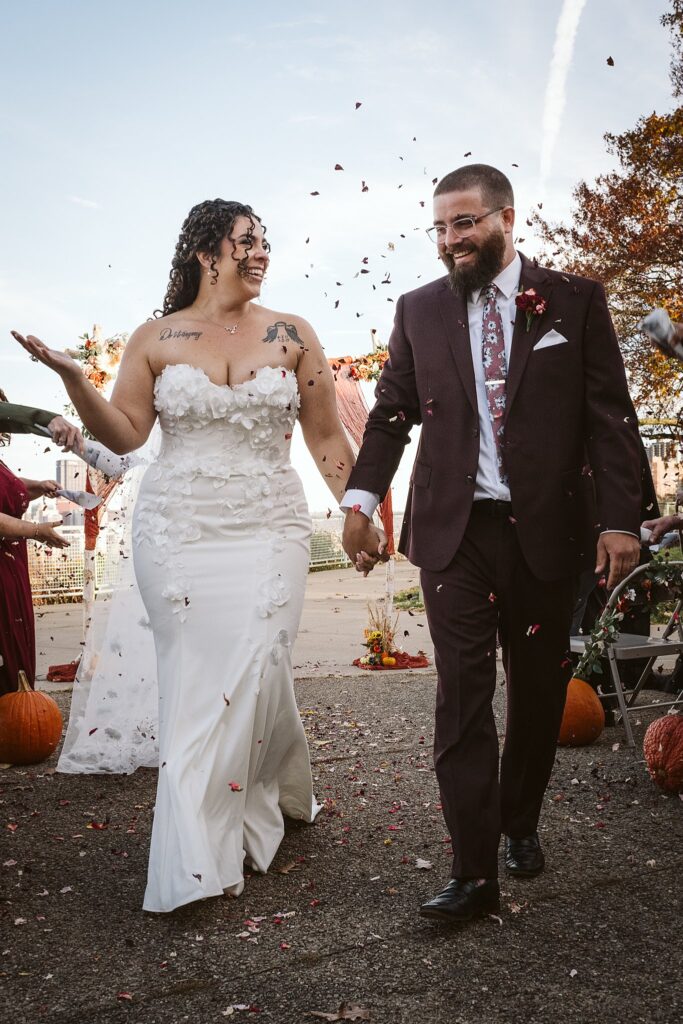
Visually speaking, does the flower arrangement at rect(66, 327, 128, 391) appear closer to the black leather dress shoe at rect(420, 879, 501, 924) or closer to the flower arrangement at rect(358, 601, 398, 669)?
the flower arrangement at rect(358, 601, 398, 669)

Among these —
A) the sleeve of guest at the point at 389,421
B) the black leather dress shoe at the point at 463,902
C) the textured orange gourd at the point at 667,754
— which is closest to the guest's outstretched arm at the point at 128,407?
the sleeve of guest at the point at 389,421

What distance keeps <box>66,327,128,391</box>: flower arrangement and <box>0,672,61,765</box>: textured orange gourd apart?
12.7 ft

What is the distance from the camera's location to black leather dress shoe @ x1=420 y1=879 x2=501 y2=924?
11.0 ft

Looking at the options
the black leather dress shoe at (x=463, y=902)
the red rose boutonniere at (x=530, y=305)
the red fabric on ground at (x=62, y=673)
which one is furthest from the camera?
the red fabric on ground at (x=62, y=673)

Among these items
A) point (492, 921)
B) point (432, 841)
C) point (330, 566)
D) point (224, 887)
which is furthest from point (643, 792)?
point (330, 566)

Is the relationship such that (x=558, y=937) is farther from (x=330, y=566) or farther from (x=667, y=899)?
(x=330, y=566)

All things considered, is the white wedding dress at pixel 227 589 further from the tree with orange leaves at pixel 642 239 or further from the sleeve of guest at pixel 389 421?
the tree with orange leaves at pixel 642 239

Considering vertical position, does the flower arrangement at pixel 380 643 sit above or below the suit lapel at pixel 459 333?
below

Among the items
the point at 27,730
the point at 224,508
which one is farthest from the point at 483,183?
the point at 27,730

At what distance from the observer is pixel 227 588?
4094mm

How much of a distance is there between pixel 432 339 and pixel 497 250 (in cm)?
38

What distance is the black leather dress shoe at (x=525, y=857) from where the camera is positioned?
3.88 metres

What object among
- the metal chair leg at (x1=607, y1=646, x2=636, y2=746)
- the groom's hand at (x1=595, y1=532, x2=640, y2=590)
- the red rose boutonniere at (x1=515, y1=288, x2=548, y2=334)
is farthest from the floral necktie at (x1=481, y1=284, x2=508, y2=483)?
the metal chair leg at (x1=607, y1=646, x2=636, y2=746)

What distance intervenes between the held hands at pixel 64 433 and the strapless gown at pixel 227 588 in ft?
1.14
